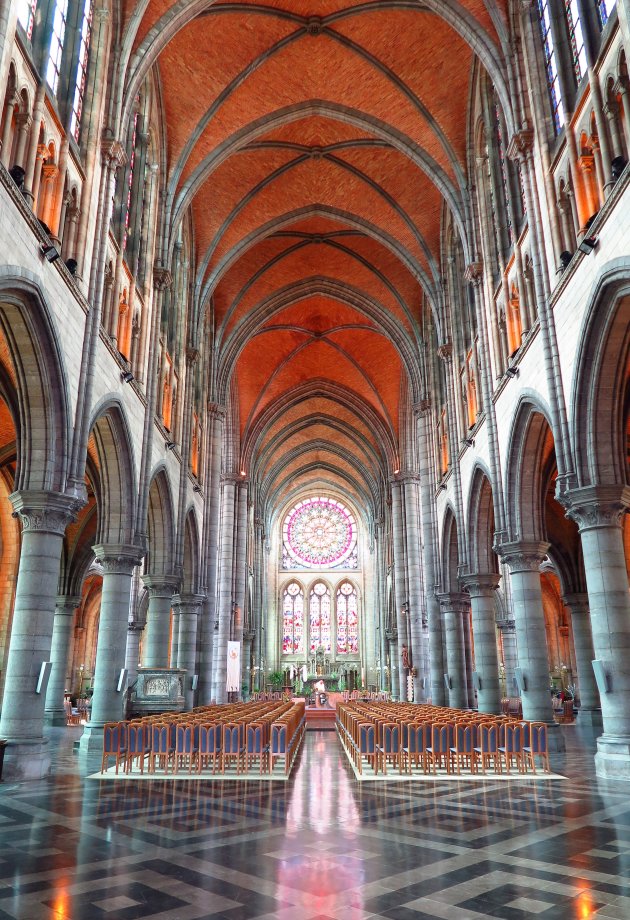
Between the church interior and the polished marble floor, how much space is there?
5cm

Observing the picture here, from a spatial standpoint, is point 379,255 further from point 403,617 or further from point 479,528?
point 403,617

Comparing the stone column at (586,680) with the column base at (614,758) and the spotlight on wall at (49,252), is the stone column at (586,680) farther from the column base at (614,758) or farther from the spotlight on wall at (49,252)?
the spotlight on wall at (49,252)

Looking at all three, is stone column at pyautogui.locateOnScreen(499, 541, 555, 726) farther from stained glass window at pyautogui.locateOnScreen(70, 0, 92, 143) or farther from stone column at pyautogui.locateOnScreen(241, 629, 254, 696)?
stone column at pyautogui.locateOnScreen(241, 629, 254, 696)

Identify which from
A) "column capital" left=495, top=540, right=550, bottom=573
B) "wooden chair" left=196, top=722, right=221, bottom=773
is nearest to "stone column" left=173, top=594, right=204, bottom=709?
"wooden chair" left=196, top=722, right=221, bottom=773

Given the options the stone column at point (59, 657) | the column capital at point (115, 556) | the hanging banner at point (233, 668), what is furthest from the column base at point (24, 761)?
the hanging banner at point (233, 668)

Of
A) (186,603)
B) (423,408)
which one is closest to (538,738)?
(186,603)

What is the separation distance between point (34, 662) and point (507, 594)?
2725 centimetres

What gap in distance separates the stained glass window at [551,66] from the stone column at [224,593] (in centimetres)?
2595

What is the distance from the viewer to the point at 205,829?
311 inches

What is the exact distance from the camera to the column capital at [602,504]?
43.5ft

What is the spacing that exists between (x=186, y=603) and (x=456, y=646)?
10140 mm

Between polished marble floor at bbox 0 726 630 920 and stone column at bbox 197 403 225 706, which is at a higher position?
stone column at bbox 197 403 225 706

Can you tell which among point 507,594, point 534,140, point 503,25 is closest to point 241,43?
point 503,25

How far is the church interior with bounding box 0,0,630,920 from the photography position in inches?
286
